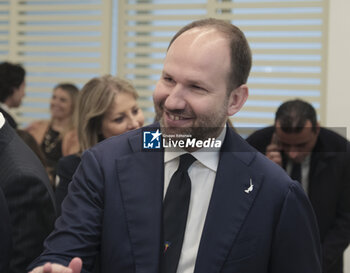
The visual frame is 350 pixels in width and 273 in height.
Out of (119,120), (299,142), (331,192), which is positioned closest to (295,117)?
(299,142)

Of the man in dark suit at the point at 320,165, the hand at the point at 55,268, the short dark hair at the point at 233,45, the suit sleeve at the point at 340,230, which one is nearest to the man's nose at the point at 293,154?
the man in dark suit at the point at 320,165

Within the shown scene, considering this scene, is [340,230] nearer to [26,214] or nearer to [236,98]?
[236,98]

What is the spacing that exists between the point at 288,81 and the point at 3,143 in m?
3.01

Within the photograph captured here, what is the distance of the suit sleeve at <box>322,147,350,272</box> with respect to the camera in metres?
2.61

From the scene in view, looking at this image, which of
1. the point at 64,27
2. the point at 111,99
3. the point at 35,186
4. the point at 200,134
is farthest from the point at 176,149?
the point at 64,27

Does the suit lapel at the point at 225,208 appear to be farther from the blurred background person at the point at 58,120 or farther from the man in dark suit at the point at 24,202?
the blurred background person at the point at 58,120

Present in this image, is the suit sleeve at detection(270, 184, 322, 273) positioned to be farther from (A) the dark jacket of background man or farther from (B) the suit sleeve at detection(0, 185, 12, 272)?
(A) the dark jacket of background man

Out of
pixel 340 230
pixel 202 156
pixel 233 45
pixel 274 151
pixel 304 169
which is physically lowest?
pixel 340 230

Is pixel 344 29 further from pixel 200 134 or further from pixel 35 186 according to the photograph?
pixel 35 186

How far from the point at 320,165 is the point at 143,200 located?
1.73 meters

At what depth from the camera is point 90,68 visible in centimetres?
443

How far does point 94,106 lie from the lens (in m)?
2.36

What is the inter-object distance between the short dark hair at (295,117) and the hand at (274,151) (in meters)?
0.12

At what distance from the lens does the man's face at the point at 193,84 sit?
120 centimetres
